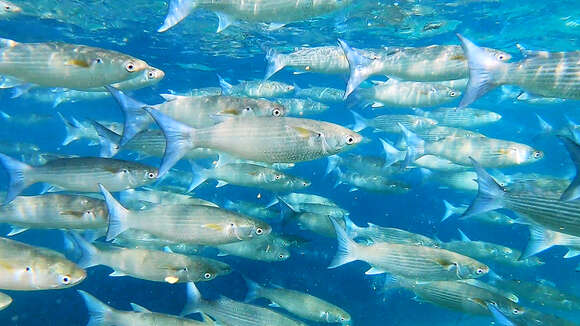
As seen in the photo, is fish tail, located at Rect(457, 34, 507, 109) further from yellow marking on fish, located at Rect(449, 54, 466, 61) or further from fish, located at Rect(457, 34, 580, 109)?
yellow marking on fish, located at Rect(449, 54, 466, 61)

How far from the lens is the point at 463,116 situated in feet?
40.2

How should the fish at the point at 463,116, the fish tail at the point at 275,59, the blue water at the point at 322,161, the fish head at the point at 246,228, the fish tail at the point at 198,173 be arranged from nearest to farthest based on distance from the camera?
the fish head at the point at 246,228
the fish tail at the point at 198,173
the fish tail at the point at 275,59
the blue water at the point at 322,161
the fish at the point at 463,116

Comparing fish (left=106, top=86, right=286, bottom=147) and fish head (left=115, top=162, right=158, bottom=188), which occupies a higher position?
fish (left=106, top=86, right=286, bottom=147)

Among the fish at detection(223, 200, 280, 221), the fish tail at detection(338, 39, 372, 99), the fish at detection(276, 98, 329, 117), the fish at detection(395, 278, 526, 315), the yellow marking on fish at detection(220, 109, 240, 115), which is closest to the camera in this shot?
the yellow marking on fish at detection(220, 109, 240, 115)

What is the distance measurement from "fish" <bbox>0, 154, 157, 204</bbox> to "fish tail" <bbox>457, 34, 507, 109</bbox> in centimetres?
403

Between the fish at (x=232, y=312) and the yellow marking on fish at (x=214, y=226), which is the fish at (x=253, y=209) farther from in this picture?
the yellow marking on fish at (x=214, y=226)

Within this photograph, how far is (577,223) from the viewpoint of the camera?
12.7 feet

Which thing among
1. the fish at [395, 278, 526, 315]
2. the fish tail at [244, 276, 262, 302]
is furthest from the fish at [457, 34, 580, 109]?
the fish tail at [244, 276, 262, 302]

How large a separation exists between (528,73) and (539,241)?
252cm

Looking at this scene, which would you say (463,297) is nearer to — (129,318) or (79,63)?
(129,318)

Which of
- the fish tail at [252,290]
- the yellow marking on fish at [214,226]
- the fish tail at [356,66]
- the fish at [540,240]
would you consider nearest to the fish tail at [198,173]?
the fish tail at [252,290]

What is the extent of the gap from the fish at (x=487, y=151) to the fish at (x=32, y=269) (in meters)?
6.48

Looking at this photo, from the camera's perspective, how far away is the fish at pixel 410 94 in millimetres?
7832

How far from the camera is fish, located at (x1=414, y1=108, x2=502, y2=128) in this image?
11.8 metres
